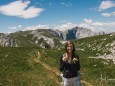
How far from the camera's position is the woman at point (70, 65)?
1598cm

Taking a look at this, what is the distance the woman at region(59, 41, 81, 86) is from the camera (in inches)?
629

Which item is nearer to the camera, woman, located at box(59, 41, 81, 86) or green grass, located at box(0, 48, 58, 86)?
woman, located at box(59, 41, 81, 86)

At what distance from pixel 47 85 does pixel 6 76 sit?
7192 millimetres

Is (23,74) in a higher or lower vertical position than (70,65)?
lower

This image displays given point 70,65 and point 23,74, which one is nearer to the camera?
point 70,65

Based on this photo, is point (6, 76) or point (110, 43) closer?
point (6, 76)

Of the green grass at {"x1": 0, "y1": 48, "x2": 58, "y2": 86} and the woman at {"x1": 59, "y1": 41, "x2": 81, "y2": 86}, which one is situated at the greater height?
the woman at {"x1": 59, "y1": 41, "x2": 81, "y2": 86}

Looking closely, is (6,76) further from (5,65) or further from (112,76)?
(112,76)

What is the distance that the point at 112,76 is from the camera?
36344mm

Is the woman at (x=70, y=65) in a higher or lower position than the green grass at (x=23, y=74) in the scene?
higher

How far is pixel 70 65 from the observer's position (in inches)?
635

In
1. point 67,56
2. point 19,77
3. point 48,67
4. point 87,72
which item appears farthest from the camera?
point 48,67

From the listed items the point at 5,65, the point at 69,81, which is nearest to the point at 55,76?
the point at 5,65

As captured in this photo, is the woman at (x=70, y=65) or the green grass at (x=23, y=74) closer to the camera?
the woman at (x=70, y=65)
